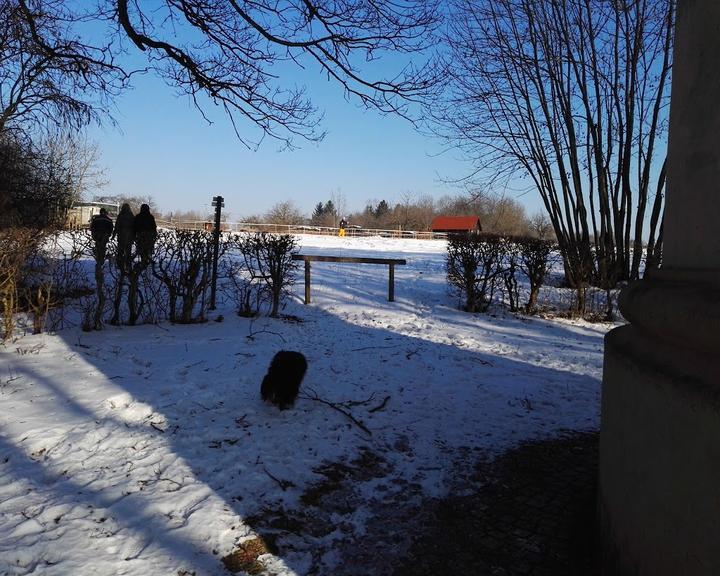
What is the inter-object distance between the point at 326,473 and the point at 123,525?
142 cm

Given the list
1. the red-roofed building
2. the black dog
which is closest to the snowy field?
the black dog

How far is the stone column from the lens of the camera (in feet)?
6.17

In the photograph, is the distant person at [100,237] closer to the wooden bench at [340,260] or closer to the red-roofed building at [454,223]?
the wooden bench at [340,260]

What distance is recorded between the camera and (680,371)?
2.06m

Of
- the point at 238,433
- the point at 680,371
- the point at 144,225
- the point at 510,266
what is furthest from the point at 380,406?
the point at 510,266

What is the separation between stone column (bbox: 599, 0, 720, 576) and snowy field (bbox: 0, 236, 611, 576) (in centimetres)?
134

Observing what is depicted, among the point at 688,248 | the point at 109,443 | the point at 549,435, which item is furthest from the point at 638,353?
the point at 109,443

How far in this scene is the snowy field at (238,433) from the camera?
3.01m

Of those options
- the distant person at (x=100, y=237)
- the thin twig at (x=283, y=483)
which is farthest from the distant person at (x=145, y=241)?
the thin twig at (x=283, y=483)

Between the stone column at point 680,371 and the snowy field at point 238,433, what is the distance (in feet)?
Answer: 4.40

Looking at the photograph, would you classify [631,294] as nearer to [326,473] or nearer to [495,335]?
[326,473]

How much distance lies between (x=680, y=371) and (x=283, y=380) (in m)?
3.58

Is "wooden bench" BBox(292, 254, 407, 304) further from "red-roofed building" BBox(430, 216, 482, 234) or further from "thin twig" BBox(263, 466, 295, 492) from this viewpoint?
"red-roofed building" BBox(430, 216, 482, 234)

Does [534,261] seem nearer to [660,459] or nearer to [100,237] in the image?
[100,237]
